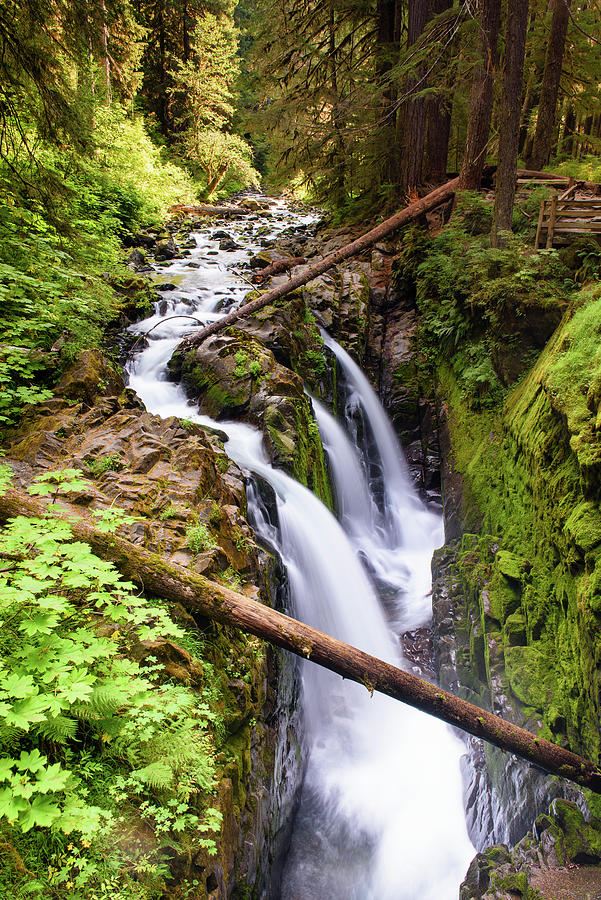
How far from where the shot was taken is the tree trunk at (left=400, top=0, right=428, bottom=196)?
1209 centimetres

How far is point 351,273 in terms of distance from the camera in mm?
12953

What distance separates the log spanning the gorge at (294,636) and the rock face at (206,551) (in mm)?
249

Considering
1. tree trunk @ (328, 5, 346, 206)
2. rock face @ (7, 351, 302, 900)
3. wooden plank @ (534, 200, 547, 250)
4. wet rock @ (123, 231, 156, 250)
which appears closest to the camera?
rock face @ (7, 351, 302, 900)

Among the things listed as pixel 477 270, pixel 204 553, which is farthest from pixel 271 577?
pixel 477 270

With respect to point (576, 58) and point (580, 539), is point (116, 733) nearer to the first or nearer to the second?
point (580, 539)

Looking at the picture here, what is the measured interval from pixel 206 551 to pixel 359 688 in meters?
4.01

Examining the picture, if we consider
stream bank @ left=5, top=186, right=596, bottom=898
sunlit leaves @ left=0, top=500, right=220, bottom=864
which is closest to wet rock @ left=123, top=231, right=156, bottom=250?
stream bank @ left=5, top=186, right=596, bottom=898

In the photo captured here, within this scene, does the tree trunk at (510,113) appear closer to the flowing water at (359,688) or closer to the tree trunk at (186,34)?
the flowing water at (359,688)

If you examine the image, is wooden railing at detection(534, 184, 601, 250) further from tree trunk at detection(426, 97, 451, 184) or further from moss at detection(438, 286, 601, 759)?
tree trunk at detection(426, 97, 451, 184)

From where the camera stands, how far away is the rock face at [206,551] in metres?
→ 3.24

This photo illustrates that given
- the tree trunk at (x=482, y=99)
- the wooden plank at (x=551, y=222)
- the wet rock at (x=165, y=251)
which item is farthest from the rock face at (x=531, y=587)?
the wet rock at (x=165, y=251)

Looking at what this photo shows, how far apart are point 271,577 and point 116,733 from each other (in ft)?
9.63

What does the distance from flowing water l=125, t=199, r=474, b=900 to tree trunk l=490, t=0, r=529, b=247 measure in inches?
185

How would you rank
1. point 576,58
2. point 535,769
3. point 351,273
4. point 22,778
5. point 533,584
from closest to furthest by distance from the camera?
point 22,778 → point 535,769 → point 533,584 → point 351,273 → point 576,58
